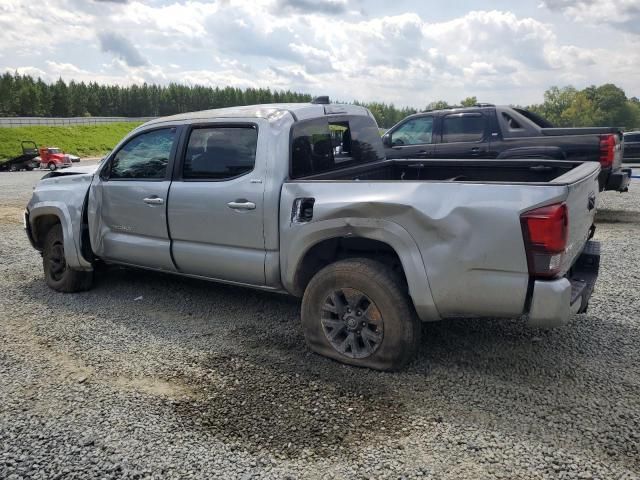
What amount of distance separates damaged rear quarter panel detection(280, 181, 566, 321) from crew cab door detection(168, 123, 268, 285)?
0.70 metres

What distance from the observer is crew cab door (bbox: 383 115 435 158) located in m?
9.37

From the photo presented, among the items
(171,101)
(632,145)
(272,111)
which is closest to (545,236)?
(272,111)

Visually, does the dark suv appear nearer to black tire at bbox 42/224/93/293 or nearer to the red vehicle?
black tire at bbox 42/224/93/293

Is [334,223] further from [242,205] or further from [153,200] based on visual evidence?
[153,200]

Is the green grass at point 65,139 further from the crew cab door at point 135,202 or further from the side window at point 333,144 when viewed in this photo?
the side window at point 333,144

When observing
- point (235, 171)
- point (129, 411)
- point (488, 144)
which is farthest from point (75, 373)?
point (488, 144)

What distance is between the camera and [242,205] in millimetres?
4086

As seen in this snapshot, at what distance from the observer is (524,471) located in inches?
102

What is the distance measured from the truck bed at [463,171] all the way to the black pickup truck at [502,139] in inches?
155

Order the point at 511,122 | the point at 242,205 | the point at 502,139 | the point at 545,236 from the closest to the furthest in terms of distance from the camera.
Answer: the point at 545,236 → the point at 242,205 → the point at 502,139 → the point at 511,122

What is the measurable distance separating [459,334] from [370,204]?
4.95 feet

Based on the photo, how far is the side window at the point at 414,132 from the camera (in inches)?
372

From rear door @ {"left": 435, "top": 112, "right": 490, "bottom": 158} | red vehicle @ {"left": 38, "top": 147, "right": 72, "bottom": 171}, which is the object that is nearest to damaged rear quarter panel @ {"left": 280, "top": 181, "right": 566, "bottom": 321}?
rear door @ {"left": 435, "top": 112, "right": 490, "bottom": 158}

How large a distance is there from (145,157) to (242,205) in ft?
4.67
